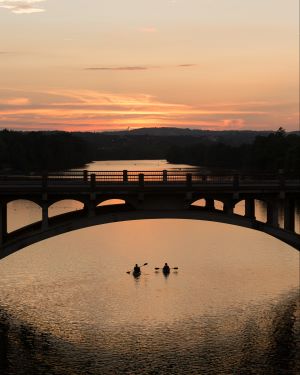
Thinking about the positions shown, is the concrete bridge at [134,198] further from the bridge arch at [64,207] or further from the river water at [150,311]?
the bridge arch at [64,207]

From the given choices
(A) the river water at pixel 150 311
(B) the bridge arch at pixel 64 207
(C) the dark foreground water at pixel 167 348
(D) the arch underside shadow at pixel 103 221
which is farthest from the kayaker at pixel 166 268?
(B) the bridge arch at pixel 64 207

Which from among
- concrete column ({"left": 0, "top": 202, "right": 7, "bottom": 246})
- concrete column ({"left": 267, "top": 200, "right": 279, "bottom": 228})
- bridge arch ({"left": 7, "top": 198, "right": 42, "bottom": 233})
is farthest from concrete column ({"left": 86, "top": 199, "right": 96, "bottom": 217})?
bridge arch ({"left": 7, "top": 198, "right": 42, "bottom": 233})

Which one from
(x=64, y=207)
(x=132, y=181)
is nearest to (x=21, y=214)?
(x=64, y=207)

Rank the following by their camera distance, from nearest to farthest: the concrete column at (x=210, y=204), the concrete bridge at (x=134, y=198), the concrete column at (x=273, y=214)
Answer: the concrete bridge at (x=134, y=198)
the concrete column at (x=210, y=204)
the concrete column at (x=273, y=214)

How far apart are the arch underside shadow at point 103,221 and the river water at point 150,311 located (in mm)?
5094

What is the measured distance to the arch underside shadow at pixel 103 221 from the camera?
44062 mm

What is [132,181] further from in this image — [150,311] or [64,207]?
[64,207]

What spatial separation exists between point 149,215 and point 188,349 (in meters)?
9.09

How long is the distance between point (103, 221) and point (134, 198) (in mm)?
2683

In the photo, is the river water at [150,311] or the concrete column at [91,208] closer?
the river water at [150,311]

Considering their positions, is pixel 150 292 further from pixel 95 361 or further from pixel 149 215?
pixel 95 361

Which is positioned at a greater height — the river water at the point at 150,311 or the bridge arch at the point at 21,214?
the bridge arch at the point at 21,214

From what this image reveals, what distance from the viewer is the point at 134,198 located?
46.8 meters

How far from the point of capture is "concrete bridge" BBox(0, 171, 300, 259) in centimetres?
4438
